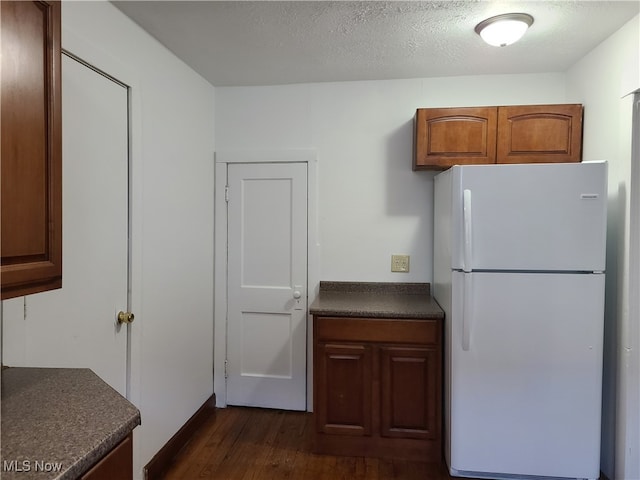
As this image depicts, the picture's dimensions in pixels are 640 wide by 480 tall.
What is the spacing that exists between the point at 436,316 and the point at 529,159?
3.74ft

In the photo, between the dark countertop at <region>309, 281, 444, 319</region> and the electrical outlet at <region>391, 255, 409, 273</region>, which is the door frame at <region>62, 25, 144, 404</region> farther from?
the electrical outlet at <region>391, 255, 409, 273</region>

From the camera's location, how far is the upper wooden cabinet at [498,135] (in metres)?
2.39

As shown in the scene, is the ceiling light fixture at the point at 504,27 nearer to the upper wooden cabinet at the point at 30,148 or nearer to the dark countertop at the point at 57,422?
the upper wooden cabinet at the point at 30,148

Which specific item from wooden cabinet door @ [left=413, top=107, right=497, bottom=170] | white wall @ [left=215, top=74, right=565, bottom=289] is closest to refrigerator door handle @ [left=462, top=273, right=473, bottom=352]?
white wall @ [left=215, top=74, right=565, bottom=289]

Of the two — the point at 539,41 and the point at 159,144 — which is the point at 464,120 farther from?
the point at 159,144

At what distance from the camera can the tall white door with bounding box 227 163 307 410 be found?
288 centimetres

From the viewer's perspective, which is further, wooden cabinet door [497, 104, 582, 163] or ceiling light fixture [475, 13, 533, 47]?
wooden cabinet door [497, 104, 582, 163]

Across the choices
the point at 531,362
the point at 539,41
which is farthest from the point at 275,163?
the point at 531,362

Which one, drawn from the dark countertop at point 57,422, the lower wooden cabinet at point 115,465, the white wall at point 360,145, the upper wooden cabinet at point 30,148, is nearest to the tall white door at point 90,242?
the dark countertop at point 57,422

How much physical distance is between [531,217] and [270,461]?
6.61ft

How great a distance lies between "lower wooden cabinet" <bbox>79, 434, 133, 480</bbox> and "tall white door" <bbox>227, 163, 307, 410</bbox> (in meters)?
1.87

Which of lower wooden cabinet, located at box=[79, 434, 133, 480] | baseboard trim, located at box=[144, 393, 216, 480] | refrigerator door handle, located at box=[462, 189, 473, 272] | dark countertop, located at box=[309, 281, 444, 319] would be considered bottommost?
baseboard trim, located at box=[144, 393, 216, 480]

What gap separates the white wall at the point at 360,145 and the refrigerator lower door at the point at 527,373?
2.48 feet

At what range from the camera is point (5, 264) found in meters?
0.95
